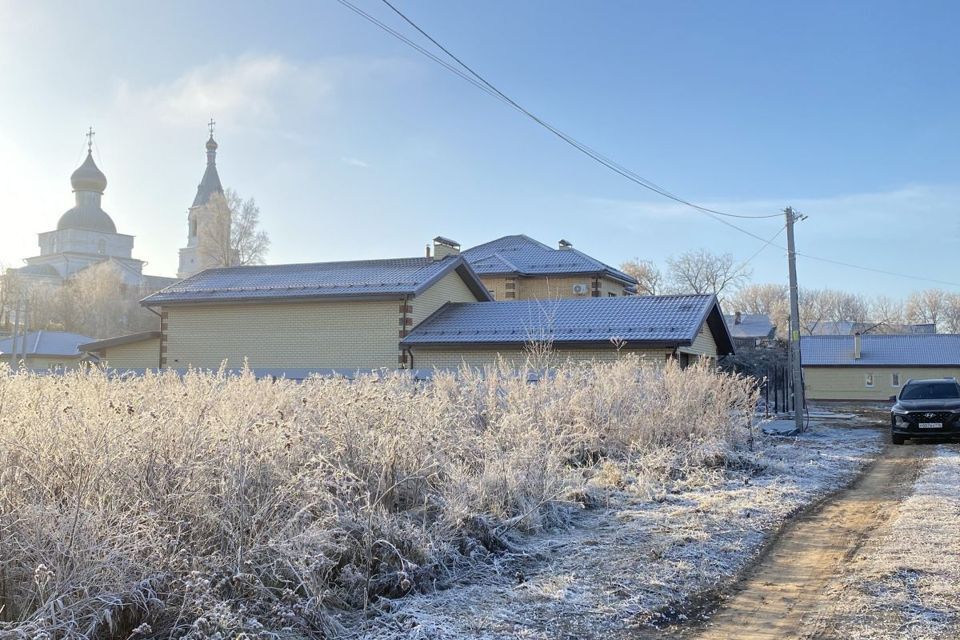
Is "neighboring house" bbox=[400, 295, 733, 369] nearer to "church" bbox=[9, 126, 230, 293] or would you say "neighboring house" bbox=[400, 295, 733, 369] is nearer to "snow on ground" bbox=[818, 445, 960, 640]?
"snow on ground" bbox=[818, 445, 960, 640]

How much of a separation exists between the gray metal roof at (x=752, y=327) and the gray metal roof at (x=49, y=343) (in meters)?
51.5

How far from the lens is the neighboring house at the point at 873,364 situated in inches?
1914

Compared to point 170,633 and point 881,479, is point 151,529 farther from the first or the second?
point 881,479

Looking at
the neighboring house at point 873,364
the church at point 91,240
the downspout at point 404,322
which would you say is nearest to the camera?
the downspout at point 404,322

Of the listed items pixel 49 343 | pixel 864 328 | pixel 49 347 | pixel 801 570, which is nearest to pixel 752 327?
pixel 864 328

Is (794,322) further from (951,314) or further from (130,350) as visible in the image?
(951,314)

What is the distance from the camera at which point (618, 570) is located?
5.45 metres

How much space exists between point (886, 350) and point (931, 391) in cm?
3727

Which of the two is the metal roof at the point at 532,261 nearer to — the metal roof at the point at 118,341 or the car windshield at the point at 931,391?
the metal roof at the point at 118,341

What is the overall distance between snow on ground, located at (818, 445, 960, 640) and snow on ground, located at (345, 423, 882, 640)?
846 millimetres

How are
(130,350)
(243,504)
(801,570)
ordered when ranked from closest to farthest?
(243,504), (801,570), (130,350)

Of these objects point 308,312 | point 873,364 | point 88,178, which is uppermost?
point 88,178

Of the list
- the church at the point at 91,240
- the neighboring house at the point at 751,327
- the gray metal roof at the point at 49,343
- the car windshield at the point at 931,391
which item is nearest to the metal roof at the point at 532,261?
the car windshield at the point at 931,391

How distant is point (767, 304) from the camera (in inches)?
3568
